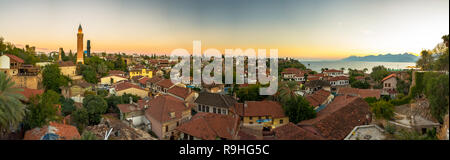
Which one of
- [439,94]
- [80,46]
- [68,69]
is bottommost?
[439,94]

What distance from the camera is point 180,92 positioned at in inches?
851

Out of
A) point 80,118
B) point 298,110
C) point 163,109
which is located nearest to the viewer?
point 80,118

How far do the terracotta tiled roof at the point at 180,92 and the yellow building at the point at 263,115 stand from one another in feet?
23.8

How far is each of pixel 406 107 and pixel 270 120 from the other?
704 centimetres

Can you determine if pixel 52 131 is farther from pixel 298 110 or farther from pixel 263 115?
pixel 298 110

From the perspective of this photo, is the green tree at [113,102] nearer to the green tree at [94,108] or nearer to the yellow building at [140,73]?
the green tree at [94,108]

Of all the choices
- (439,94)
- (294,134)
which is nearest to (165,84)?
(294,134)

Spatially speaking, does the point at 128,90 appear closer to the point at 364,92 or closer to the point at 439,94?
the point at 439,94

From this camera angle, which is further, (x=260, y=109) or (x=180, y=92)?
(x=180, y=92)

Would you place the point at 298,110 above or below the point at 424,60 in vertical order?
below

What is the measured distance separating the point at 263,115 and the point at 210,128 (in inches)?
188

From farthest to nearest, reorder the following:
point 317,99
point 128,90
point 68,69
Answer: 1. point 68,69
2. point 128,90
3. point 317,99

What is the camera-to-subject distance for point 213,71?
118 ft
